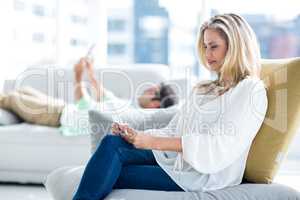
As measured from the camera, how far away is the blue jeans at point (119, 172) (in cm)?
195

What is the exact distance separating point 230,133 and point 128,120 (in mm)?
748

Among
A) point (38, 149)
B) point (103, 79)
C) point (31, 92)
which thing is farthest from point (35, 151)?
point (103, 79)

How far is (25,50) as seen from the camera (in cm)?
519

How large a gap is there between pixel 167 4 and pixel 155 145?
3386 millimetres

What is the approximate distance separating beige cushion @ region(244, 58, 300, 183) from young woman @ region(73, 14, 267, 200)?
0.08 meters

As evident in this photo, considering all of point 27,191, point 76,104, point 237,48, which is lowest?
point 27,191

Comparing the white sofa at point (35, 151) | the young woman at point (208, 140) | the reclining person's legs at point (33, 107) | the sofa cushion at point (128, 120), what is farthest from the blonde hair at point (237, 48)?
the reclining person's legs at point (33, 107)

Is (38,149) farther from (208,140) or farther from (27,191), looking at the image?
(208,140)

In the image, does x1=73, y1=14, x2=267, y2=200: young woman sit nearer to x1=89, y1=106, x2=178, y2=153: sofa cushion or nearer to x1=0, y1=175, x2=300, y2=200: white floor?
x1=89, y1=106, x2=178, y2=153: sofa cushion

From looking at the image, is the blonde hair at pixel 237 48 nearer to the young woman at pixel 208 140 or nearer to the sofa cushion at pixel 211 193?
the young woman at pixel 208 140

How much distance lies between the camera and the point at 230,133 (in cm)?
194

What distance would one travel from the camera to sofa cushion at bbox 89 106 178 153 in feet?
8.14

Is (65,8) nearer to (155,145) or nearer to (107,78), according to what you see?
(107,78)

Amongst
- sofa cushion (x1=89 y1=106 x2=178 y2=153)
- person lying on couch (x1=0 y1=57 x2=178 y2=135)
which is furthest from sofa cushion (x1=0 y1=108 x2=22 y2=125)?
sofa cushion (x1=89 y1=106 x2=178 y2=153)
